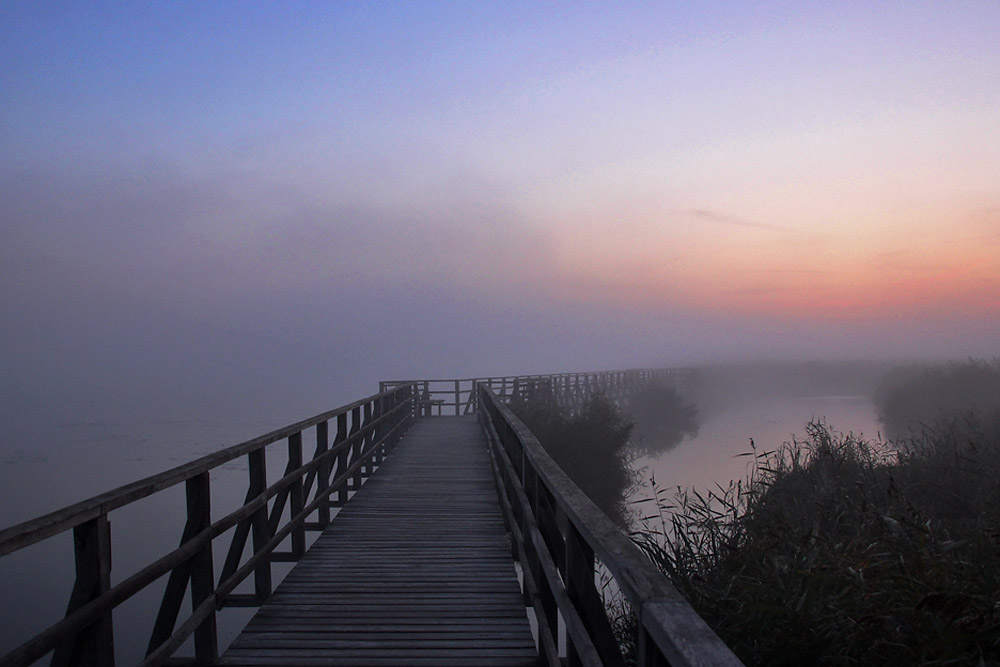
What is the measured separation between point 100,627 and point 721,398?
6717 centimetres

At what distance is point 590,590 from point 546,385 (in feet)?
71.4

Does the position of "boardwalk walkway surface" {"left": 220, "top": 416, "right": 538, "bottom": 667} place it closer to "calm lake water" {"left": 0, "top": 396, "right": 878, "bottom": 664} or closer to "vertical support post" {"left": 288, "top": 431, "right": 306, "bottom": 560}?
"vertical support post" {"left": 288, "top": 431, "right": 306, "bottom": 560}

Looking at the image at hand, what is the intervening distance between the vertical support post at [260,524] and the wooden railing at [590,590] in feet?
5.56

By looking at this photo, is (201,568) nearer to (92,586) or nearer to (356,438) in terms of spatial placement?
(92,586)

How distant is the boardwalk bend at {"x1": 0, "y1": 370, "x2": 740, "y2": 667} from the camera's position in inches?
87.4

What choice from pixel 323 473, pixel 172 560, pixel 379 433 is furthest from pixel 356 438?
pixel 172 560

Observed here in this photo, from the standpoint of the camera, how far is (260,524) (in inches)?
190

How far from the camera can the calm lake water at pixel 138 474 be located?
2075 cm

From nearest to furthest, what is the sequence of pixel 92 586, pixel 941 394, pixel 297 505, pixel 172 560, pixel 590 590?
pixel 590 590
pixel 92 586
pixel 172 560
pixel 297 505
pixel 941 394

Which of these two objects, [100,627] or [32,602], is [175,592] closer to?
[100,627]

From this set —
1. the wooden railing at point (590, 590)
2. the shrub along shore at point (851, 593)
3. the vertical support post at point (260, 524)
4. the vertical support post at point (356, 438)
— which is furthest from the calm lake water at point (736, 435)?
the wooden railing at point (590, 590)

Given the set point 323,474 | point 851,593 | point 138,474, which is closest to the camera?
point 851,593

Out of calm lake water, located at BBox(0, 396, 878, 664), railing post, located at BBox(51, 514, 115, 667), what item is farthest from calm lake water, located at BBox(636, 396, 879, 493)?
railing post, located at BBox(51, 514, 115, 667)

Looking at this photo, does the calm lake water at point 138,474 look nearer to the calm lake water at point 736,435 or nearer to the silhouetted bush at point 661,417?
the calm lake water at point 736,435
